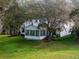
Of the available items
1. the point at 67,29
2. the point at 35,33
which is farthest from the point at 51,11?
the point at 67,29

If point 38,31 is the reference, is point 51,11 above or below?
above

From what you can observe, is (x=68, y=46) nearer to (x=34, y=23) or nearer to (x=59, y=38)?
(x=59, y=38)

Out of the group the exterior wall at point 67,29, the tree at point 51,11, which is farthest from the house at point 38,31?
the tree at point 51,11

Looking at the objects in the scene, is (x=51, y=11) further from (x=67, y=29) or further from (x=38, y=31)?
(x=67, y=29)

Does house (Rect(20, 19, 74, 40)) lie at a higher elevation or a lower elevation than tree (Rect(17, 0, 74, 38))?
lower

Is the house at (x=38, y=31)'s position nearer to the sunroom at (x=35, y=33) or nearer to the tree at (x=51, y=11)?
the sunroom at (x=35, y=33)

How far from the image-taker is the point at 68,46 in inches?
1930

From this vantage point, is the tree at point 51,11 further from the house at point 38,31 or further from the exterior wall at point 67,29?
the exterior wall at point 67,29

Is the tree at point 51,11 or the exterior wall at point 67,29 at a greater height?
the tree at point 51,11

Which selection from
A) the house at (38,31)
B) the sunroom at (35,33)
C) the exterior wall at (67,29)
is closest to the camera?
the exterior wall at (67,29)

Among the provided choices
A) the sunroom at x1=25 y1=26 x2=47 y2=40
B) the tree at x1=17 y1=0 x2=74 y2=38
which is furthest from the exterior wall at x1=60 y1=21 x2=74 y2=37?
the tree at x1=17 y1=0 x2=74 y2=38

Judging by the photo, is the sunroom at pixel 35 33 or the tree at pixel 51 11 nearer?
the tree at pixel 51 11

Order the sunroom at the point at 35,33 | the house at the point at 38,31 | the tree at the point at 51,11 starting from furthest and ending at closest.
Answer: the sunroom at the point at 35,33 < the house at the point at 38,31 < the tree at the point at 51,11

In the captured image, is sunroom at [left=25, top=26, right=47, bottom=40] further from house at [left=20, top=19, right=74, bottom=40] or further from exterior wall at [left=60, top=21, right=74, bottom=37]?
exterior wall at [left=60, top=21, right=74, bottom=37]
